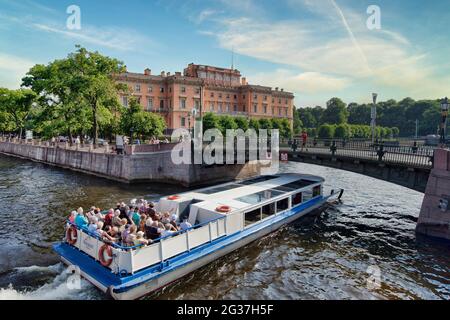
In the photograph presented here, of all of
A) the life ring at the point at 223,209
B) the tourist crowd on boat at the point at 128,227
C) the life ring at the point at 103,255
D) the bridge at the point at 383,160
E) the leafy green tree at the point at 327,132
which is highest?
the leafy green tree at the point at 327,132

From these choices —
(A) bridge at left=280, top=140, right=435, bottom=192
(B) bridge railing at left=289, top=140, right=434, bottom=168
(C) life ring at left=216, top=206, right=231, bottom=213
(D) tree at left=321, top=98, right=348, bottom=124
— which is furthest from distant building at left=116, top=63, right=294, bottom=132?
(C) life ring at left=216, top=206, right=231, bottom=213

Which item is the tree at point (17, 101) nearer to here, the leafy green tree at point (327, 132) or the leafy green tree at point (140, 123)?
the leafy green tree at point (140, 123)

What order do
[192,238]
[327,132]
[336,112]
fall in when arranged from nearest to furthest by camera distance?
[192,238] < [327,132] < [336,112]

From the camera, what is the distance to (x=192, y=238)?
1310 centimetres

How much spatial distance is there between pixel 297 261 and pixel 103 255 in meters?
8.33

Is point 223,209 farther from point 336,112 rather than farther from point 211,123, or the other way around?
point 336,112

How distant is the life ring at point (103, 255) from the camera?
36.6 ft

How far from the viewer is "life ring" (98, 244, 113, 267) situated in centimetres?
1114

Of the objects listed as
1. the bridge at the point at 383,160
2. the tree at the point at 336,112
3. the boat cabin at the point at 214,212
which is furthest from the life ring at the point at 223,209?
the tree at the point at 336,112

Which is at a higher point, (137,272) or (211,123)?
(211,123)

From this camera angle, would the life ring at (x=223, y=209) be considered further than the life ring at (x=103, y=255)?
Yes

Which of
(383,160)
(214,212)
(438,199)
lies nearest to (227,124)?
(383,160)

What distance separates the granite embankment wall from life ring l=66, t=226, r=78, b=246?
61.1 feet

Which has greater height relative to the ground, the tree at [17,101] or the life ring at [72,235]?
the tree at [17,101]
